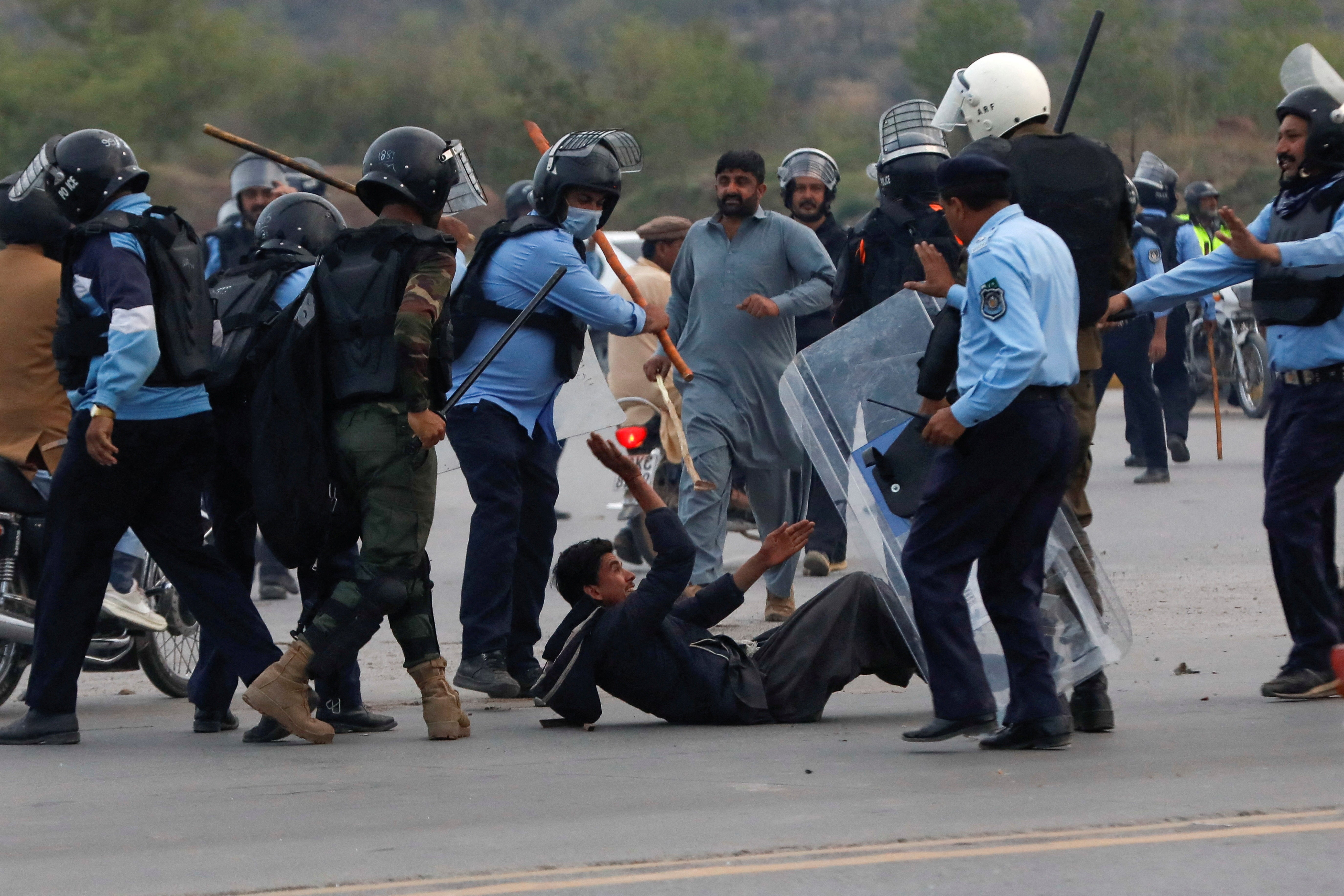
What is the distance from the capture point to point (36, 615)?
267 inches

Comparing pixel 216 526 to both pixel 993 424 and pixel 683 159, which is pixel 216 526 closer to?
pixel 993 424

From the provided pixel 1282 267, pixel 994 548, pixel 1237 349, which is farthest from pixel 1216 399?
pixel 994 548

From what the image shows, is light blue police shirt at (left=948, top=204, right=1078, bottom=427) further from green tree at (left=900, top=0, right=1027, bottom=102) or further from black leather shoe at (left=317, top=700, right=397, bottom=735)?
green tree at (left=900, top=0, right=1027, bottom=102)

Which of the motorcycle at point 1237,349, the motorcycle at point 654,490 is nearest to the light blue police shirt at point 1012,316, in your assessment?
the motorcycle at point 654,490

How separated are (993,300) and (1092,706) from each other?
1.43 meters

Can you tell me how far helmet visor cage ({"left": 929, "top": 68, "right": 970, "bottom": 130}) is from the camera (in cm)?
665

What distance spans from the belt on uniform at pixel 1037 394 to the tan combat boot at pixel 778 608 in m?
3.53

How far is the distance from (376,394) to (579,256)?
1515mm

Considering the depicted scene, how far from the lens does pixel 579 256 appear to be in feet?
25.5

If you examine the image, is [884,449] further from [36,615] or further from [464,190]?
[36,615]

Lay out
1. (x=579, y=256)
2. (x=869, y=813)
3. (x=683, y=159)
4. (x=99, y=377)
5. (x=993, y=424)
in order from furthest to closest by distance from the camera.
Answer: (x=683, y=159) < (x=579, y=256) < (x=99, y=377) < (x=993, y=424) < (x=869, y=813)

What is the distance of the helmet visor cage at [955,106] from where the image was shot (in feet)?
21.8

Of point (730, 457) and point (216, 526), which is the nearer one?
point (216, 526)

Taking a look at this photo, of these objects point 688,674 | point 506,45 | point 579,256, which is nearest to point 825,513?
point 579,256
